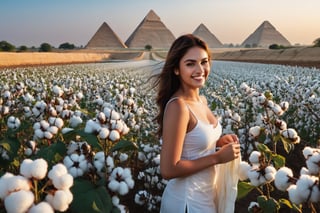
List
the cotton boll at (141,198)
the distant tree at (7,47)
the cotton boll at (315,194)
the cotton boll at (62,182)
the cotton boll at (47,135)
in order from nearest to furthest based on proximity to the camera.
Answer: the cotton boll at (62,182), the cotton boll at (315,194), the cotton boll at (47,135), the cotton boll at (141,198), the distant tree at (7,47)

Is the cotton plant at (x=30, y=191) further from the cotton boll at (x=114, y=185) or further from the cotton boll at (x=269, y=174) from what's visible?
the cotton boll at (x=269, y=174)

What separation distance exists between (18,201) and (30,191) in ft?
0.23

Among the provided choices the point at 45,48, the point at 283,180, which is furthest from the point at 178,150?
the point at 45,48

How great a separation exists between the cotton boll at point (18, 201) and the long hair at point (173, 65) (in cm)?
169

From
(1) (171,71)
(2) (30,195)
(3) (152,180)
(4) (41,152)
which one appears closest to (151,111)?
(3) (152,180)

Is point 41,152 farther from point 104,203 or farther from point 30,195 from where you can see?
point 30,195

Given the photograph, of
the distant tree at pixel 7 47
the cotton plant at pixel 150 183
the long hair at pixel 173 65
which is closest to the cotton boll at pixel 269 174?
the long hair at pixel 173 65

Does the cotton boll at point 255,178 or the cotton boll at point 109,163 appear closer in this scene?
the cotton boll at point 255,178

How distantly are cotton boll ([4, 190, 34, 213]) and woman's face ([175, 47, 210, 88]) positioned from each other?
163cm

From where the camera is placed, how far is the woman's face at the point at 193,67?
8.89ft

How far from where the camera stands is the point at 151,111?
7.39m

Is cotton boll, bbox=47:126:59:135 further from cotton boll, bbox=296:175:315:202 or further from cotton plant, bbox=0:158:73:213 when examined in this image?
cotton boll, bbox=296:175:315:202

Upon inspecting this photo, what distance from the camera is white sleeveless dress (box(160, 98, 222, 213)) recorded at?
268 cm

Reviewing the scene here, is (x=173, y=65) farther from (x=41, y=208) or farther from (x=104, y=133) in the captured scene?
(x=41, y=208)
